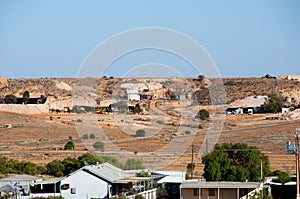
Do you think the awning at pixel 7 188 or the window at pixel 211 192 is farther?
the window at pixel 211 192

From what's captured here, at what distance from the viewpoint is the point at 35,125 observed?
286ft

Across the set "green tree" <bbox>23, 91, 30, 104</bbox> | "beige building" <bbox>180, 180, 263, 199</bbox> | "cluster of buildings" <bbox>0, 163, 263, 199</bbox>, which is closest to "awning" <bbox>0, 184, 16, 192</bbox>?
"cluster of buildings" <bbox>0, 163, 263, 199</bbox>

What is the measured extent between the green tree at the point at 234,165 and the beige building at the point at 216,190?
11.0ft

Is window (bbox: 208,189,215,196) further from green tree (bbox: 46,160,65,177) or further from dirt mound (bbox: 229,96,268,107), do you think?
dirt mound (bbox: 229,96,268,107)

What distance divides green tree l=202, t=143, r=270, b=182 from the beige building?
3.35m

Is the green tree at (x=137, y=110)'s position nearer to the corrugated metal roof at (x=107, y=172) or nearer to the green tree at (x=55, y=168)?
the green tree at (x=55, y=168)

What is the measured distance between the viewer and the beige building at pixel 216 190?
3819 cm

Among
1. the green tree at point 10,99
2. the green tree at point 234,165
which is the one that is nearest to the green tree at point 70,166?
the green tree at point 234,165

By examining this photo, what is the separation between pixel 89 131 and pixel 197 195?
41703 mm

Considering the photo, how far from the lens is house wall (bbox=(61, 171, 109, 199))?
38219 millimetres

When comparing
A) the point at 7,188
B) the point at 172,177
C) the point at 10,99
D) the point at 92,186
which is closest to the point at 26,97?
the point at 10,99

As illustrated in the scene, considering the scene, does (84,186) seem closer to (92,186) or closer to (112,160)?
(92,186)

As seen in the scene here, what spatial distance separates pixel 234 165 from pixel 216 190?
17.3ft

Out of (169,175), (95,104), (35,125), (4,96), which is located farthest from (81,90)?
(169,175)
